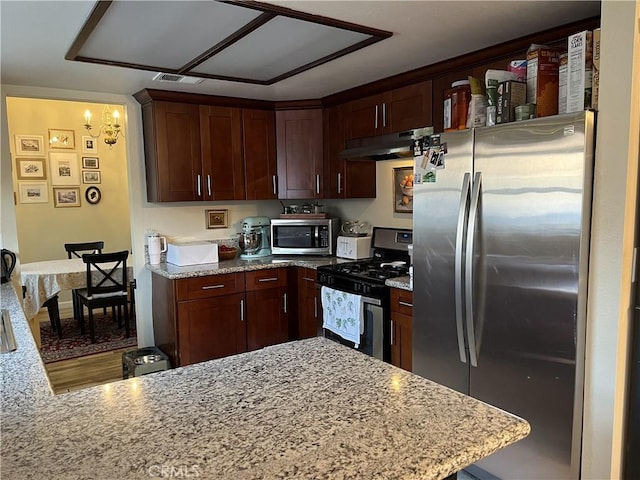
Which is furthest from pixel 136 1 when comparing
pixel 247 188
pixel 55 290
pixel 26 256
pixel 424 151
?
pixel 26 256

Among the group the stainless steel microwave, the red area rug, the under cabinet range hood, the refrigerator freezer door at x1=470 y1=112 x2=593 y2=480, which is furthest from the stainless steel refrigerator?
the red area rug

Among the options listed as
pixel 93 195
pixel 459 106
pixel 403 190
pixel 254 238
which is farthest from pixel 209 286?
pixel 93 195

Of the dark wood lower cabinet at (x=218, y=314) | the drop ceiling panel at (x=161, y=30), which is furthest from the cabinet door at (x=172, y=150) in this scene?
the drop ceiling panel at (x=161, y=30)

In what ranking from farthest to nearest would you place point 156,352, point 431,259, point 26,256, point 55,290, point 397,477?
point 26,256 → point 55,290 → point 156,352 → point 431,259 → point 397,477

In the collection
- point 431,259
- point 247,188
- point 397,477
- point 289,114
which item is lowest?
point 397,477

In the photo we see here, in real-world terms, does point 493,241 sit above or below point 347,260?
above

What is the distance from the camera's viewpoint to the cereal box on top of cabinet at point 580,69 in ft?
6.51

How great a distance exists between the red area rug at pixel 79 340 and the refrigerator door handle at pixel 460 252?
139 inches

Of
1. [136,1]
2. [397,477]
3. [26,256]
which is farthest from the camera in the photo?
[26,256]

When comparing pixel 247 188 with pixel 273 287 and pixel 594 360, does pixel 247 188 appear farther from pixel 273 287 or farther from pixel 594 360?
pixel 594 360

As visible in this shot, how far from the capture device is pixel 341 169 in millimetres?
3996

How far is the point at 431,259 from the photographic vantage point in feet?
8.32

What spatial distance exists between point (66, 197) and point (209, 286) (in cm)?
352

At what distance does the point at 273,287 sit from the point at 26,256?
12.4 feet
